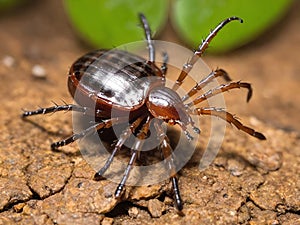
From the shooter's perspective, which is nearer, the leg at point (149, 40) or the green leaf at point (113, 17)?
the leg at point (149, 40)

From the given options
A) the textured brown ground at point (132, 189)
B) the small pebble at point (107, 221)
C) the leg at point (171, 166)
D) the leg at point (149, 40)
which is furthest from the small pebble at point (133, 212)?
the leg at point (149, 40)

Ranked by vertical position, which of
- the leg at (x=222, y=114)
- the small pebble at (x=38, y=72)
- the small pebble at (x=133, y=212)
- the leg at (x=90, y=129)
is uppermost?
the leg at (x=222, y=114)

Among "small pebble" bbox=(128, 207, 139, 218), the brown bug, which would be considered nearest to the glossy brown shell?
the brown bug

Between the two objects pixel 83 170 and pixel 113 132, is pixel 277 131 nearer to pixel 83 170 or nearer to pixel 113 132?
pixel 113 132

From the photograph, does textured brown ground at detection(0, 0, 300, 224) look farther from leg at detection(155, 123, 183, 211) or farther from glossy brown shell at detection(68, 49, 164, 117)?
glossy brown shell at detection(68, 49, 164, 117)

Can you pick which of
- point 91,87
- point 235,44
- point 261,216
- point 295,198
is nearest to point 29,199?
point 91,87

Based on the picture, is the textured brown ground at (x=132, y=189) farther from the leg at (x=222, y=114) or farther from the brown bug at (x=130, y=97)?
the leg at (x=222, y=114)
